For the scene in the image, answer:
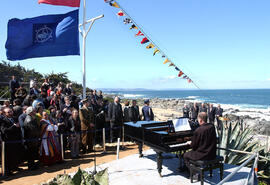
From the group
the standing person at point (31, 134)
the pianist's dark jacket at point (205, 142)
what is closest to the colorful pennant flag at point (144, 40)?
the standing person at point (31, 134)

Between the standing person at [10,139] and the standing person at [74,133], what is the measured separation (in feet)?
6.01

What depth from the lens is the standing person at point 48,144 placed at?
721 cm

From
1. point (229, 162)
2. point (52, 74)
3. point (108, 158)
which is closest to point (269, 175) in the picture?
point (229, 162)

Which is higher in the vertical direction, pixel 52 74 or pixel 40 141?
pixel 52 74

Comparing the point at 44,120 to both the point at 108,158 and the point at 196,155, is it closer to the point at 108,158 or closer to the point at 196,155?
the point at 108,158

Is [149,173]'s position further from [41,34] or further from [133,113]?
[41,34]

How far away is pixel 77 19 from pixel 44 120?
4.34m

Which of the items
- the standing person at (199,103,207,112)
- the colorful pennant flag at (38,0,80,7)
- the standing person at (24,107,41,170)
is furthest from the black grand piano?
the standing person at (199,103,207,112)

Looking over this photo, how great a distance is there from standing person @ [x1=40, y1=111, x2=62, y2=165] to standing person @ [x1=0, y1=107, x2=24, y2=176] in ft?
2.28

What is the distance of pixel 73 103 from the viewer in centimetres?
1128

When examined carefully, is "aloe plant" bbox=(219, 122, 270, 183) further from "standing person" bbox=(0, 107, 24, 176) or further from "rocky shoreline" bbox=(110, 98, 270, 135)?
"standing person" bbox=(0, 107, 24, 176)

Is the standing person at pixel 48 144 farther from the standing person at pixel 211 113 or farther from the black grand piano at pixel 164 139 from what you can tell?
the standing person at pixel 211 113

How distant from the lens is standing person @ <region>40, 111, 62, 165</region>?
284 inches

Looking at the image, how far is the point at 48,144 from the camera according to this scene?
7.30m
